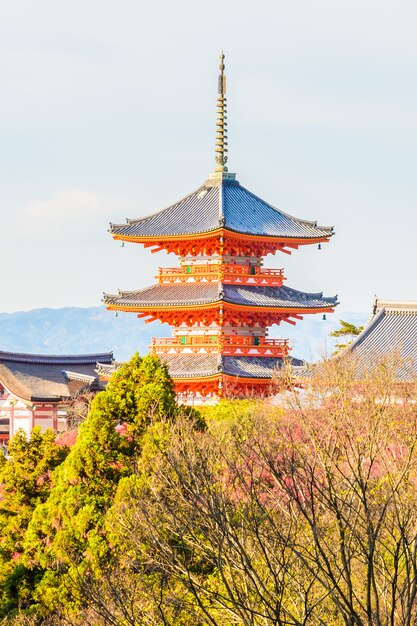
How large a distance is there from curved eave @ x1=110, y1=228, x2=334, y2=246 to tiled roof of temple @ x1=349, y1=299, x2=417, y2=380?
5.92 meters

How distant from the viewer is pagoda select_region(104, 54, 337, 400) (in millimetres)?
52531

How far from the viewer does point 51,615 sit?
98.0ft

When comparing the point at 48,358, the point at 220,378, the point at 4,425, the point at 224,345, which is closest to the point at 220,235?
the point at 224,345

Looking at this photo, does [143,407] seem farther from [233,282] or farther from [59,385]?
[59,385]

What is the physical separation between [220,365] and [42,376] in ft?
53.7

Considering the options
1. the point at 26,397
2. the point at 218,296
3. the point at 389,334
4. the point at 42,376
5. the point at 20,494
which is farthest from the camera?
the point at 42,376

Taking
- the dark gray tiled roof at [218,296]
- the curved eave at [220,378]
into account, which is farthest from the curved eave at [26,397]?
the curved eave at [220,378]

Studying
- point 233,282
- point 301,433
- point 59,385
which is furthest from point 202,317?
point 301,433

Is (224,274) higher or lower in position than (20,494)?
higher

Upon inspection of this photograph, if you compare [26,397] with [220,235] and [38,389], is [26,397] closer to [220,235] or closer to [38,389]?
[38,389]

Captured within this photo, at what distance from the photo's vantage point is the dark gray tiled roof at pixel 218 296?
5297 cm

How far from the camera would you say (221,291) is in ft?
172

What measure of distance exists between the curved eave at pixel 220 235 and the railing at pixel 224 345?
164 inches

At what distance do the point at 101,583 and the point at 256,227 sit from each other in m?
28.9
